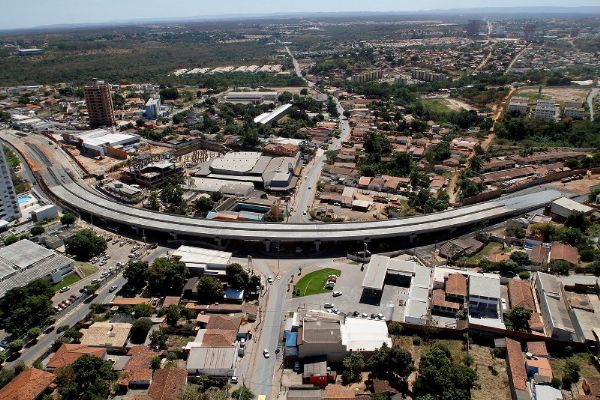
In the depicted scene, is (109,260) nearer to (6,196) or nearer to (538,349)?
(6,196)

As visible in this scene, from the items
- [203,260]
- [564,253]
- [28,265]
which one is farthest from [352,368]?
[28,265]

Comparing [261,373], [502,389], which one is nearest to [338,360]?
[261,373]

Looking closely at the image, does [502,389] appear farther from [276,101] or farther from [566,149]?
[276,101]

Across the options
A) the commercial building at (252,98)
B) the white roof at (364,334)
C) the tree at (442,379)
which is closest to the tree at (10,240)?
the white roof at (364,334)

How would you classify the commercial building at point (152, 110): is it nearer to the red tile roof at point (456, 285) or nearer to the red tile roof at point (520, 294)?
the red tile roof at point (456, 285)

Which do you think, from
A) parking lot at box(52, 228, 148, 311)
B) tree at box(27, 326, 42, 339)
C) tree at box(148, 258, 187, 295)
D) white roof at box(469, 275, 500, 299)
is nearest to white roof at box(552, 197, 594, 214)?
white roof at box(469, 275, 500, 299)

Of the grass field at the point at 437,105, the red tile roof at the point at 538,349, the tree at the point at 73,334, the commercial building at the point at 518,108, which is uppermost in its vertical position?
the commercial building at the point at 518,108

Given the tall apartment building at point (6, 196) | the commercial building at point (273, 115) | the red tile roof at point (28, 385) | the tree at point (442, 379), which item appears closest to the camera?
the tree at point (442, 379)
